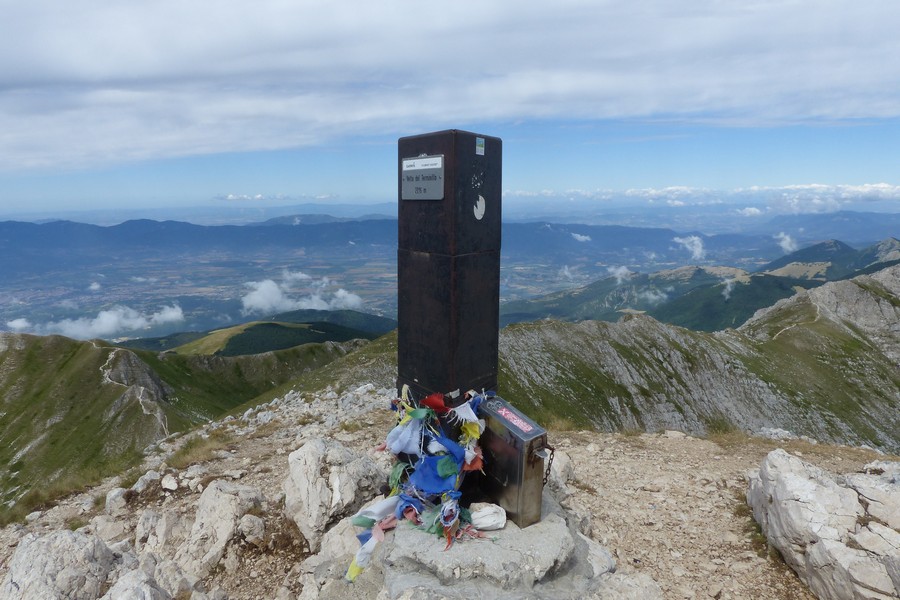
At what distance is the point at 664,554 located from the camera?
356 inches

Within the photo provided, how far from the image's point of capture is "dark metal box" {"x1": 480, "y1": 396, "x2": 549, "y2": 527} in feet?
24.3

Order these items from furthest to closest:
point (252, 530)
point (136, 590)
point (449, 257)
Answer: point (252, 530) < point (449, 257) < point (136, 590)

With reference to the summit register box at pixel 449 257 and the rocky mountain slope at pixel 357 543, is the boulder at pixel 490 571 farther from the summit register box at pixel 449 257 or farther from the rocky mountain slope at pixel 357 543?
the summit register box at pixel 449 257

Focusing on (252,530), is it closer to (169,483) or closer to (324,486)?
(324,486)

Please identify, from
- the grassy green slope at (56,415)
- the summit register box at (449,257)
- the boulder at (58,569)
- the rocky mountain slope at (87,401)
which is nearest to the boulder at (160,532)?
the boulder at (58,569)

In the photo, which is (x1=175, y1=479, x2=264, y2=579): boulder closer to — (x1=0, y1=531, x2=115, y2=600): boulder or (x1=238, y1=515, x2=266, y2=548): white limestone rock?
(x1=238, y1=515, x2=266, y2=548): white limestone rock

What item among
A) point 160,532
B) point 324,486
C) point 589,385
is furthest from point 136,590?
point 589,385

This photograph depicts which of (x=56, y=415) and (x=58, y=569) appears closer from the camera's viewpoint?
(x=58, y=569)

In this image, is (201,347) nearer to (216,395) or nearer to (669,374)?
(216,395)

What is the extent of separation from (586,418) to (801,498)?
125 ft

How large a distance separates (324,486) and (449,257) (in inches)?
214

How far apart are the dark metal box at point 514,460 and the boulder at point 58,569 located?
685 cm

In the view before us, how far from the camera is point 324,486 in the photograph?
932cm

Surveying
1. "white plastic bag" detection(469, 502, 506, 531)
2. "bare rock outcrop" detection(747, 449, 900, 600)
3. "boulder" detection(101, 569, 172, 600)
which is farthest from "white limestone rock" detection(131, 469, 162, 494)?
"bare rock outcrop" detection(747, 449, 900, 600)
